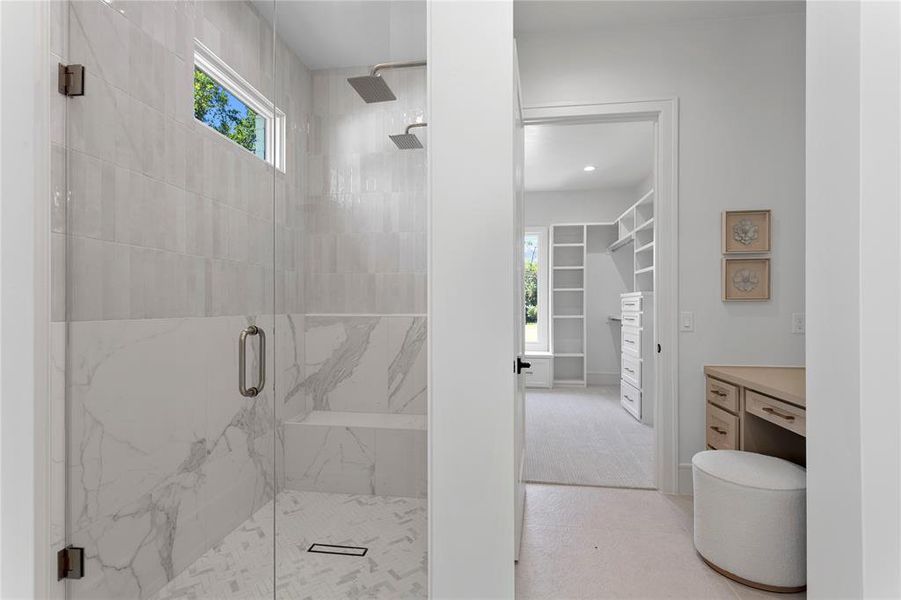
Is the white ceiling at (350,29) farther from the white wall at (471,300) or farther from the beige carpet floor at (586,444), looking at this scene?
the beige carpet floor at (586,444)

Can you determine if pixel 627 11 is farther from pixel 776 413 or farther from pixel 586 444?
pixel 586 444

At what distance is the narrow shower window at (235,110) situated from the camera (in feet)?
4.84

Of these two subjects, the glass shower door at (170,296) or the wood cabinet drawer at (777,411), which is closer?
the glass shower door at (170,296)

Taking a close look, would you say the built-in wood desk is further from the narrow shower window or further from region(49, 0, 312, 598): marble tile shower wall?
the narrow shower window

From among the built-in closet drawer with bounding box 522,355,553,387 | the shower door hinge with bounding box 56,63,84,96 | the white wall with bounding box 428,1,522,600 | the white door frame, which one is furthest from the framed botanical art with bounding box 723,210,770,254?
the built-in closet drawer with bounding box 522,355,553,387

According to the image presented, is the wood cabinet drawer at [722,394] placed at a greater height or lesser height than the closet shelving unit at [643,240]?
lesser

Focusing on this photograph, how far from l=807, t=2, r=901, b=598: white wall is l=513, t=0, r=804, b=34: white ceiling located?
1533 mm

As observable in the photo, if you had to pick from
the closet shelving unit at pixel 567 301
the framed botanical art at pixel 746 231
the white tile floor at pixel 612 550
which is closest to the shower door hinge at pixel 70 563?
the white tile floor at pixel 612 550

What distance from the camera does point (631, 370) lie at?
495 centimetres

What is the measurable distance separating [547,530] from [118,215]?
7.45 ft

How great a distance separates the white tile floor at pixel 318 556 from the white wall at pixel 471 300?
0.32ft

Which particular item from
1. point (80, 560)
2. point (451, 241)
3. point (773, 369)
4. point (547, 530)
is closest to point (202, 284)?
point (451, 241)

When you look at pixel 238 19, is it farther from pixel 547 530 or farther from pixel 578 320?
pixel 578 320

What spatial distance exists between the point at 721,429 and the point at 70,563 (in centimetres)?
291
